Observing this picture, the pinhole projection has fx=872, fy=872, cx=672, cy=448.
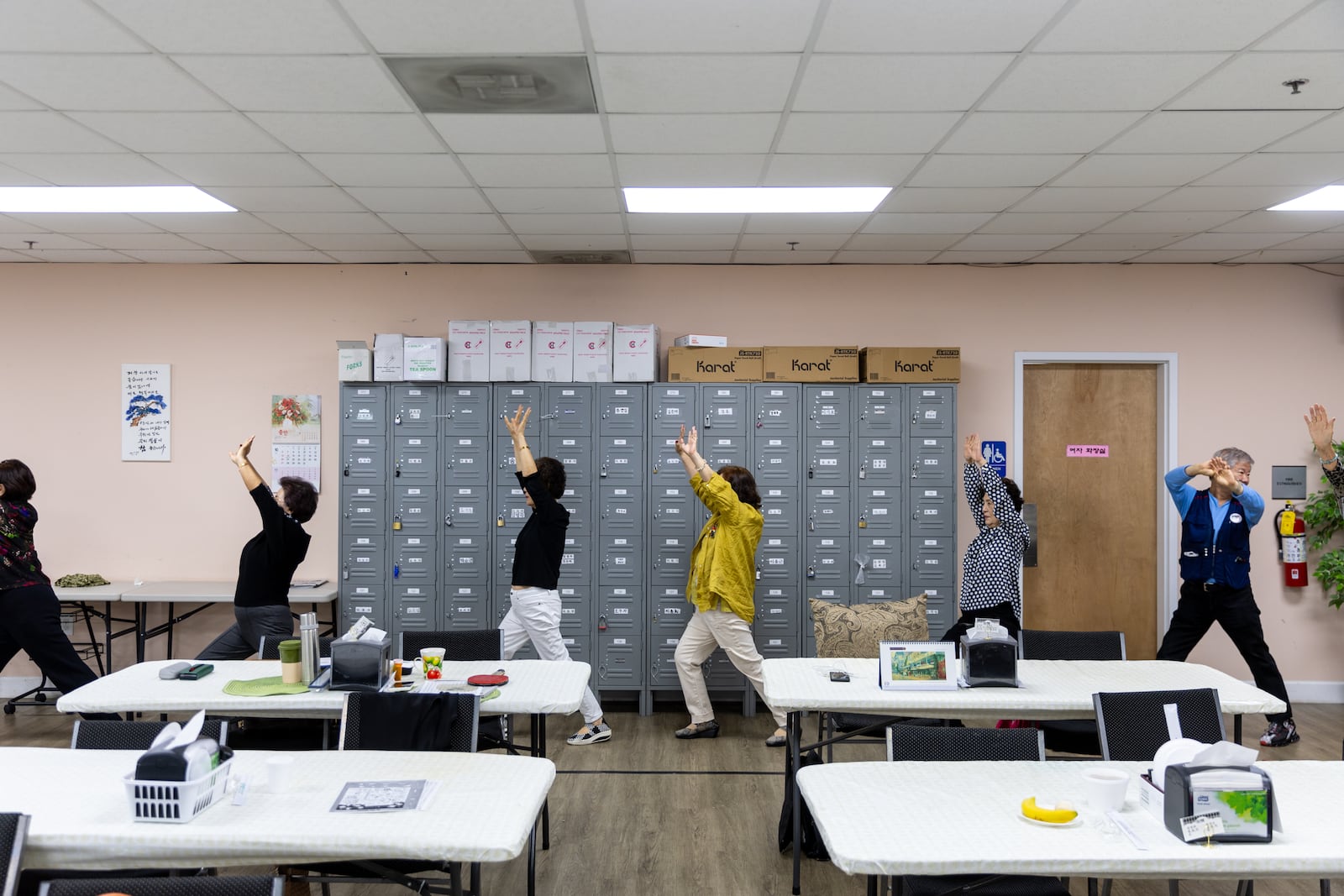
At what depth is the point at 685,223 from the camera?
4859mm

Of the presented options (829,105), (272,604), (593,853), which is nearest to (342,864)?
(593,853)

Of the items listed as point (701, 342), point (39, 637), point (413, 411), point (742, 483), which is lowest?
point (39, 637)

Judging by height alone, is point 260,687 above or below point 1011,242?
below

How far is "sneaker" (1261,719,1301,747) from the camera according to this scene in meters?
4.89

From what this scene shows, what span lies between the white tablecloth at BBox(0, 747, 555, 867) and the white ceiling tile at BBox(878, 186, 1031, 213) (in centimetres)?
324

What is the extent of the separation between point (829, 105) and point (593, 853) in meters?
3.06

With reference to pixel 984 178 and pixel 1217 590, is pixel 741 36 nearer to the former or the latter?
pixel 984 178

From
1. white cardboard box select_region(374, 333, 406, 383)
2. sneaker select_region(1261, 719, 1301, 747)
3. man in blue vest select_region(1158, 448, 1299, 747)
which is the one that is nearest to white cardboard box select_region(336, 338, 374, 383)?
white cardboard box select_region(374, 333, 406, 383)

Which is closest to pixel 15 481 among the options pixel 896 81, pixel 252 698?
pixel 252 698

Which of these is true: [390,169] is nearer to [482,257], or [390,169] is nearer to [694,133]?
[694,133]

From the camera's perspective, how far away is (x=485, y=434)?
18.4ft

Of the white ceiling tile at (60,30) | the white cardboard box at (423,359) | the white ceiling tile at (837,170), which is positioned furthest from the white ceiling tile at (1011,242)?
the white ceiling tile at (60,30)

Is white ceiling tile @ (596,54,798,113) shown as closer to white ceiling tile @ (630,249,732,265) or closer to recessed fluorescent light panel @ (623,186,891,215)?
recessed fluorescent light panel @ (623,186,891,215)

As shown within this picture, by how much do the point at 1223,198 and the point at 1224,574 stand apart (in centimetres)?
198
